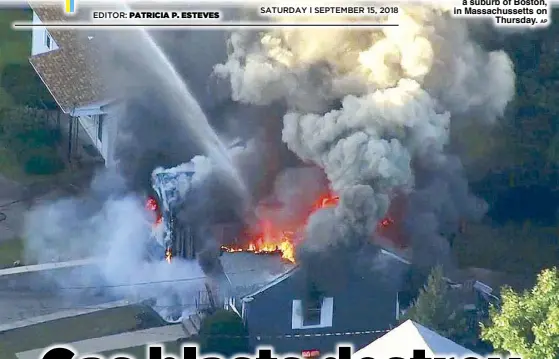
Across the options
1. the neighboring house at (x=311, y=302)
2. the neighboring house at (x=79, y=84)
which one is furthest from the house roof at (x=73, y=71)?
the neighboring house at (x=311, y=302)

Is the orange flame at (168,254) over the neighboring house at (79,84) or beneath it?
beneath

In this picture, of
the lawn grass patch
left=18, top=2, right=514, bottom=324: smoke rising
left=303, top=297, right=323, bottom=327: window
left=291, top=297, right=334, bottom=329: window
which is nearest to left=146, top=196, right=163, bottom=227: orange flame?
left=18, top=2, right=514, bottom=324: smoke rising

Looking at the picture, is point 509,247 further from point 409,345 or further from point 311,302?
point 409,345

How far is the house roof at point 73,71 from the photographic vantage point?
20.5m

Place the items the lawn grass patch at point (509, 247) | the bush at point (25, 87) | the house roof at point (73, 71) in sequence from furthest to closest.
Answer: the bush at point (25, 87) → the house roof at point (73, 71) → the lawn grass patch at point (509, 247)

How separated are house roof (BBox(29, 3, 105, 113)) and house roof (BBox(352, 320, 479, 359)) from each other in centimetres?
937

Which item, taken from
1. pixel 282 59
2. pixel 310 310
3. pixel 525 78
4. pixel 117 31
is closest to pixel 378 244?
pixel 310 310

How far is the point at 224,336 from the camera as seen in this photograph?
17000 mm

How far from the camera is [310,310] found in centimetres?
1764

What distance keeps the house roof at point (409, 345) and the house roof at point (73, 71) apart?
937 centimetres

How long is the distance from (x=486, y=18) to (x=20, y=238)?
35.5 feet

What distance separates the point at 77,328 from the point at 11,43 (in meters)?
8.60

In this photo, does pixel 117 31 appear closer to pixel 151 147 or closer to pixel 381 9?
pixel 151 147

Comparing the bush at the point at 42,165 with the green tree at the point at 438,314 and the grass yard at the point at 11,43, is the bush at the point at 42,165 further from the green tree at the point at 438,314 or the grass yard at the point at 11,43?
the green tree at the point at 438,314
